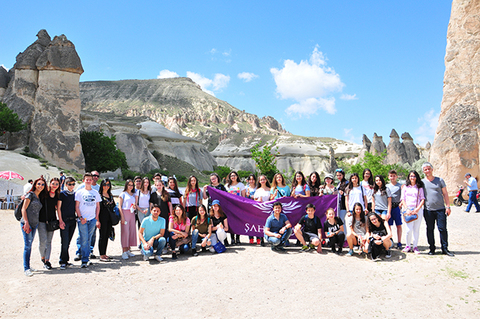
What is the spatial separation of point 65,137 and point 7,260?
23727 mm

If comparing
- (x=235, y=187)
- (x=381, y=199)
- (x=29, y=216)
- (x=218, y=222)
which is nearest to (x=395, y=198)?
(x=381, y=199)

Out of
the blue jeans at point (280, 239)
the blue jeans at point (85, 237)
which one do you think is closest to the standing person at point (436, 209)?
the blue jeans at point (280, 239)

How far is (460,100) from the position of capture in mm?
14289

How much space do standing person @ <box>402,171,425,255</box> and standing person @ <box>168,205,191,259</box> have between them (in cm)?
450

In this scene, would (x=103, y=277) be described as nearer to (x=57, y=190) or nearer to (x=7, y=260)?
(x=57, y=190)

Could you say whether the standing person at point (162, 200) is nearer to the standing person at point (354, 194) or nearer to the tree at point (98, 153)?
the standing person at point (354, 194)

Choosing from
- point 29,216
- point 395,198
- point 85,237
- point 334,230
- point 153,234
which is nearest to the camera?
point 29,216

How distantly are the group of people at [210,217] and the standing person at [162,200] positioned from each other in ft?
0.05

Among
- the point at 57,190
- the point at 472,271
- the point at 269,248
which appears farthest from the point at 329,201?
the point at 57,190

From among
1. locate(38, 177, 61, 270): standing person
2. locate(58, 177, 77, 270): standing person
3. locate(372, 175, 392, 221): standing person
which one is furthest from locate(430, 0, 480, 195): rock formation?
locate(38, 177, 61, 270): standing person

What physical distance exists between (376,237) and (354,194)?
1.02 m

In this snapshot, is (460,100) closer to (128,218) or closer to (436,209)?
(436,209)

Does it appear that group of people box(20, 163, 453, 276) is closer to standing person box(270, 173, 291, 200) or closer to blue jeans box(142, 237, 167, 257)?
blue jeans box(142, 237, 167, 257)

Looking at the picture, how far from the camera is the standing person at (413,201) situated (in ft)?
23.0
